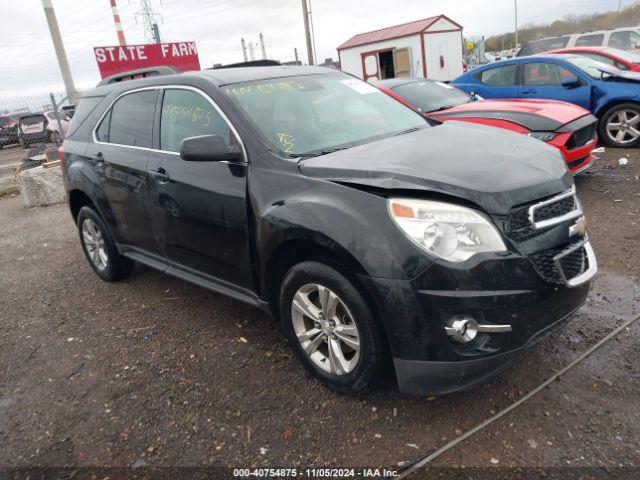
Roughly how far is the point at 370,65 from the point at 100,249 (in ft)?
68.0

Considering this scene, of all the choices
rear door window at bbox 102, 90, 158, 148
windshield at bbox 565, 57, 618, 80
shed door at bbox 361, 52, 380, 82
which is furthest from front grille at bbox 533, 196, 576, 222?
shed door at bbox 361, 52, 380, 82

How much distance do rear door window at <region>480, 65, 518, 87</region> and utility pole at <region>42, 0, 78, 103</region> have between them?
60.2 feet

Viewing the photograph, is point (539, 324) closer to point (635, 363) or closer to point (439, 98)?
point (635, 363)

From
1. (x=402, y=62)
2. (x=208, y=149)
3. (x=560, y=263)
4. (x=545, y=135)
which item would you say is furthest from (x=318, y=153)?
(x=402, y=62)

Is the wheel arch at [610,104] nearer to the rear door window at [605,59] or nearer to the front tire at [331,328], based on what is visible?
the rear door window at [605,59]

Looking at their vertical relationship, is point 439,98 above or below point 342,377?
above

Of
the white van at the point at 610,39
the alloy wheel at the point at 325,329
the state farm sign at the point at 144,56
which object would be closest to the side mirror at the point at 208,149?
the alloy wheel at the point at 325,329

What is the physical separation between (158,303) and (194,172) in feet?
5.36

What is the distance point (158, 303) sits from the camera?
14.7ft

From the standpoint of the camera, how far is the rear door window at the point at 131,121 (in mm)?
3873

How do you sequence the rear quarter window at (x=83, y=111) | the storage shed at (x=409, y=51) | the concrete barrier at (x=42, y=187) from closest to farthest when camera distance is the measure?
the rear quarter window at (x=83, y=111) → the concrete barrier at (x=42, y=187) → the storage shed at (x=409, y=51)

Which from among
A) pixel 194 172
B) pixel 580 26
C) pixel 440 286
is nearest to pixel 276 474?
pixel 440 286

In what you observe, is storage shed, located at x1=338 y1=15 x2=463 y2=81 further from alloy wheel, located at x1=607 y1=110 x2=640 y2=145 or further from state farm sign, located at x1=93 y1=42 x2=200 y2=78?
alloy wheel, located at x1=607 y1=110 x2=640 y2=145

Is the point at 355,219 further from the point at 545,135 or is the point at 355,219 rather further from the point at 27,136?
the point at 27,136
